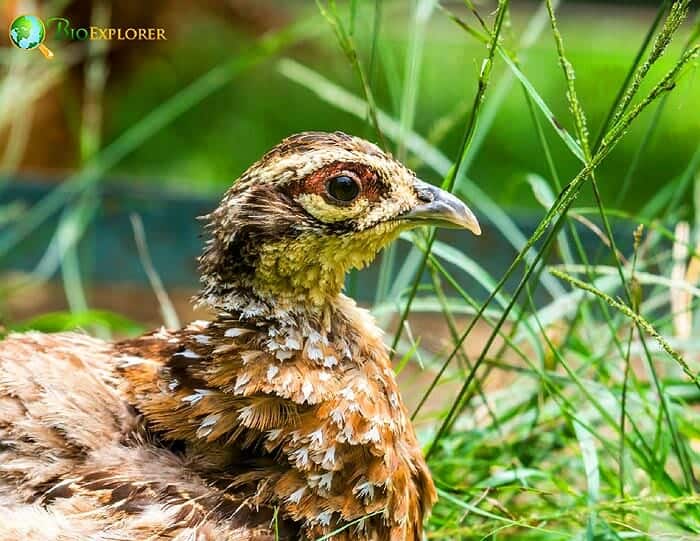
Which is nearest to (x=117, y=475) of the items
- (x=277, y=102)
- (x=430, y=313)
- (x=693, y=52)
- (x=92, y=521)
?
(x=92, y=521)

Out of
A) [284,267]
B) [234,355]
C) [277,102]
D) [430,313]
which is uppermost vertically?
[277,102]

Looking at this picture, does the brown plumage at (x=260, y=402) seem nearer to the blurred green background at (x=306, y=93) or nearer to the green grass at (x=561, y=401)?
the green grass at (x=561, y=401)

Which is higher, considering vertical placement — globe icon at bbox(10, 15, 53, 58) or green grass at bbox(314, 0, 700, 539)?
globe icon at bbox(10, 15, 53, 58)

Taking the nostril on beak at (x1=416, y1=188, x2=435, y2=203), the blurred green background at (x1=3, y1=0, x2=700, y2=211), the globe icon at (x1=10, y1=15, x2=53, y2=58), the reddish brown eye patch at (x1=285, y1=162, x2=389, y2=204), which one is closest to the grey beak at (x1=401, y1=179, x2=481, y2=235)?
the nostril on beak at (x1=416, y1=188, x2=435, y2=203)

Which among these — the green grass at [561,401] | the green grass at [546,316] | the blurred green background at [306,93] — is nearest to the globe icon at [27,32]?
the green grass at [546,316]

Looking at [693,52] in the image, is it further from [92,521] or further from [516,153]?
[516,153]

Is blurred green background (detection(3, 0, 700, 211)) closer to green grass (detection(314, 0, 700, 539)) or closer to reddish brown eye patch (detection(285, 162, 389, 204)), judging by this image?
green grass (detection(314, 0, 700, 539))

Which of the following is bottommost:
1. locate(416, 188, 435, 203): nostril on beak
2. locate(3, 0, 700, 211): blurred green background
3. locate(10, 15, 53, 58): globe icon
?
locate(416, 188, 435, 203): nostril on beak
